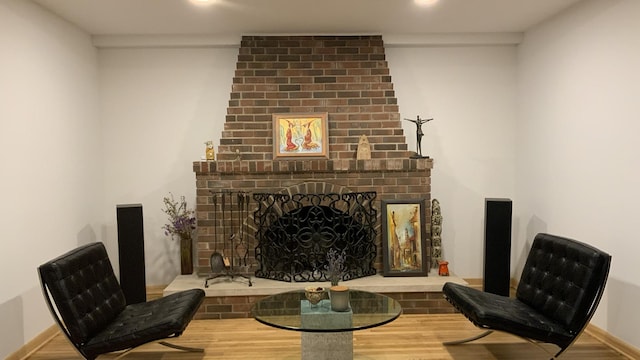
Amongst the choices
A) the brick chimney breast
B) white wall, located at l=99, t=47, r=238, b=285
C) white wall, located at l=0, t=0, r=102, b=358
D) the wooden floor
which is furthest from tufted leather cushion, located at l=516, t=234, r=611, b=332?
white wall, located at l=0, t=0, r=102, b=358

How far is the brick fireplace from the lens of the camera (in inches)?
194

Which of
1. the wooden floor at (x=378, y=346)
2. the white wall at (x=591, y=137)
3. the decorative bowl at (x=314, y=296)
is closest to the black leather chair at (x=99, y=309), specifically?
the wooden floor at (x=378, y=346)

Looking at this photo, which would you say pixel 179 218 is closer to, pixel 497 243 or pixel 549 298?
pixel 497 243

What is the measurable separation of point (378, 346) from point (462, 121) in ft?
8.80

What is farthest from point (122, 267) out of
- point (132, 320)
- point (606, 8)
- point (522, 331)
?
point (606, 8)

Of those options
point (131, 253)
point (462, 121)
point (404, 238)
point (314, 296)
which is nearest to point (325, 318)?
point (314, 296)

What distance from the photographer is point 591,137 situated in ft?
13.2

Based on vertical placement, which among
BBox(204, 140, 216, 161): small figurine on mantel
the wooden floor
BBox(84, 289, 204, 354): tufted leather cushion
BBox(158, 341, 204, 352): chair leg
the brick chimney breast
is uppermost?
→ the brick chimney breast

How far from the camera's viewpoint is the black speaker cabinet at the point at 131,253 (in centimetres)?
442

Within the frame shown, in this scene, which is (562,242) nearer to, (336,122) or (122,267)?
(336,122)

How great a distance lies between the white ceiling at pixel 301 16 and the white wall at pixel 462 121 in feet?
1.10

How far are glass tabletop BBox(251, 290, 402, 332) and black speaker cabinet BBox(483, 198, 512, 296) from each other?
1.40 m

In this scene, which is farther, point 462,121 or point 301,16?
point 462,121

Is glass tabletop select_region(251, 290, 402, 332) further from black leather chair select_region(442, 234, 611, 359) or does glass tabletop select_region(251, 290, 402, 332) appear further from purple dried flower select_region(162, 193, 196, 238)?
purple dried flower select_region(162, 193, 196, 238)
